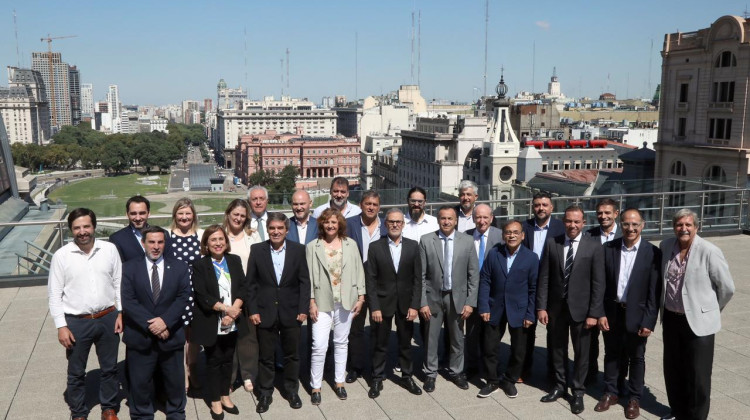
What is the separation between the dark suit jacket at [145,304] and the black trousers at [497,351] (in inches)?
98.0

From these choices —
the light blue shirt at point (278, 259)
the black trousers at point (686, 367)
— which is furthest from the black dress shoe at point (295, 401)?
the black trousers at point (686, 367)

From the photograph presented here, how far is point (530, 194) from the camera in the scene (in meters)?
10.5

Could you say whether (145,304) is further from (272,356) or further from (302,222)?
(302,222)

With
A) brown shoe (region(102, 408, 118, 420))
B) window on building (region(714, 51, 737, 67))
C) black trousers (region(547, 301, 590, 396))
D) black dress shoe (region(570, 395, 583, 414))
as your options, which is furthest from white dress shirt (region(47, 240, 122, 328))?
window on building (region(714, 51, 737, 67))

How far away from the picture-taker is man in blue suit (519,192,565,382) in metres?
5.46

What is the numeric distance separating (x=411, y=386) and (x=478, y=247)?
133 cm

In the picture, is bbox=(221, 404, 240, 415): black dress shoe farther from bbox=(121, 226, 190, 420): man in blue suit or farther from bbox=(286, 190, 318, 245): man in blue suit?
bbox=(286, 190, 318, 245): man in blue suit

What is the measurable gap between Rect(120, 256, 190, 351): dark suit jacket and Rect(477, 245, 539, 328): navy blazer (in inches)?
95.9

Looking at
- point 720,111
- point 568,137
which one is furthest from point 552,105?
point 720,111

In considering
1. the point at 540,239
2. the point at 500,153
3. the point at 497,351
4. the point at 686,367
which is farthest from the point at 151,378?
the point at 500,153

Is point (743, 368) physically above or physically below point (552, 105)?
below

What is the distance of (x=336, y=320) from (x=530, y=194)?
6152 millimetres

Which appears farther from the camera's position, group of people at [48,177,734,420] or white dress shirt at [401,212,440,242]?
white dress shirt at [401,212,440,242]

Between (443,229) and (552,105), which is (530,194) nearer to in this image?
(443,229)
